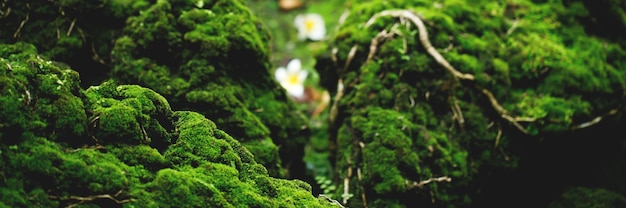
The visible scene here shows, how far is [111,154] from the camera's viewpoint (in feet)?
7.20

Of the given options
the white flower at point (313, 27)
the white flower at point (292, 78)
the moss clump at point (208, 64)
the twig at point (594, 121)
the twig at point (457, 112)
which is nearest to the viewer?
the moss clump at point (208, 64)

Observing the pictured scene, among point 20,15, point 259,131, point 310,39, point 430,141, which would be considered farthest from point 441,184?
point 310,39

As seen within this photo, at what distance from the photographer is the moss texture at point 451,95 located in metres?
3.37

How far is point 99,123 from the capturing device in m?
2.23

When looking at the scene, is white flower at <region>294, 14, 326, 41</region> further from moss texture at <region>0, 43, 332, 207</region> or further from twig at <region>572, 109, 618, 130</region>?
moss texture at <region>0, 43, 332, 207</region>

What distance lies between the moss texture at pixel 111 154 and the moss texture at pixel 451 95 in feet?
3.18

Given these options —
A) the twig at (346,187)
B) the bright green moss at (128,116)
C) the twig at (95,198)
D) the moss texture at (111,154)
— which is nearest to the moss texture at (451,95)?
the twig at (346,187)

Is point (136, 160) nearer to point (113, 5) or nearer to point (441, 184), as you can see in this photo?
point (113, 5)

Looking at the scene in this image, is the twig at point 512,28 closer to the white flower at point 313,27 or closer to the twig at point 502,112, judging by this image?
the twig at point 502,112

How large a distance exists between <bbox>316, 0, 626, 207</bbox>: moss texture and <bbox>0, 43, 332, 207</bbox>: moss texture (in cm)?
97

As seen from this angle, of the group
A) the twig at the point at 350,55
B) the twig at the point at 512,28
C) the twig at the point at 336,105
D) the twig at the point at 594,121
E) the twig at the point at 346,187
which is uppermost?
the twig at the point at 512,28

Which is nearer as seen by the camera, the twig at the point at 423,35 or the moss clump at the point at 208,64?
the moss clump at the point at 208,64

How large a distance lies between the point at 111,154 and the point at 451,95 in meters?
2.28

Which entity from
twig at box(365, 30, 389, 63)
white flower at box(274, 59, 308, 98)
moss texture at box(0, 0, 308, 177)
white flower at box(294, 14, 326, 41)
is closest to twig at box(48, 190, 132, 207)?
moss texture at box(0, 0, 308, 177)
